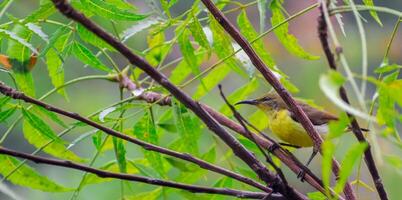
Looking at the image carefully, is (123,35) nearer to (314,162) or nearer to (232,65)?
(232,65)

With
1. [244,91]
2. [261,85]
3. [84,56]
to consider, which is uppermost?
[84,56]

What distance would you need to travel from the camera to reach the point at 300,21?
6.47 meters

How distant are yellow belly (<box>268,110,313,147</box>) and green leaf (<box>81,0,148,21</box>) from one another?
3.20 feet

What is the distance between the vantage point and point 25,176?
40.6 inches

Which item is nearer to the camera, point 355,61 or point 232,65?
point 232,65

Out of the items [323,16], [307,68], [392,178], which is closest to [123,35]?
[323,16]

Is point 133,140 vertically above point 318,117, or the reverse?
point 133,140

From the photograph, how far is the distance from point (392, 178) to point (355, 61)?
1709 mm

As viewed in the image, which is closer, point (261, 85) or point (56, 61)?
point (56, 61)

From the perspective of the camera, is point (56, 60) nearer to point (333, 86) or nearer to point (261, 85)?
point (333, 86)

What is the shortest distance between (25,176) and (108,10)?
11.8 inches

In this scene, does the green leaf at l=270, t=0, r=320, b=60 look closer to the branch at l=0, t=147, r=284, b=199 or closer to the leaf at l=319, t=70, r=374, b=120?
the branch at l=0, t=147, r=284, b=199

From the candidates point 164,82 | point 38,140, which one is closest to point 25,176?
point 38,140

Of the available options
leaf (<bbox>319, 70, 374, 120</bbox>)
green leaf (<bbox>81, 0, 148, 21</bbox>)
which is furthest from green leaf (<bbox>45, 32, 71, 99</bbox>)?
leaf (<bbox>319, 70, 374, 120</bbox>)
